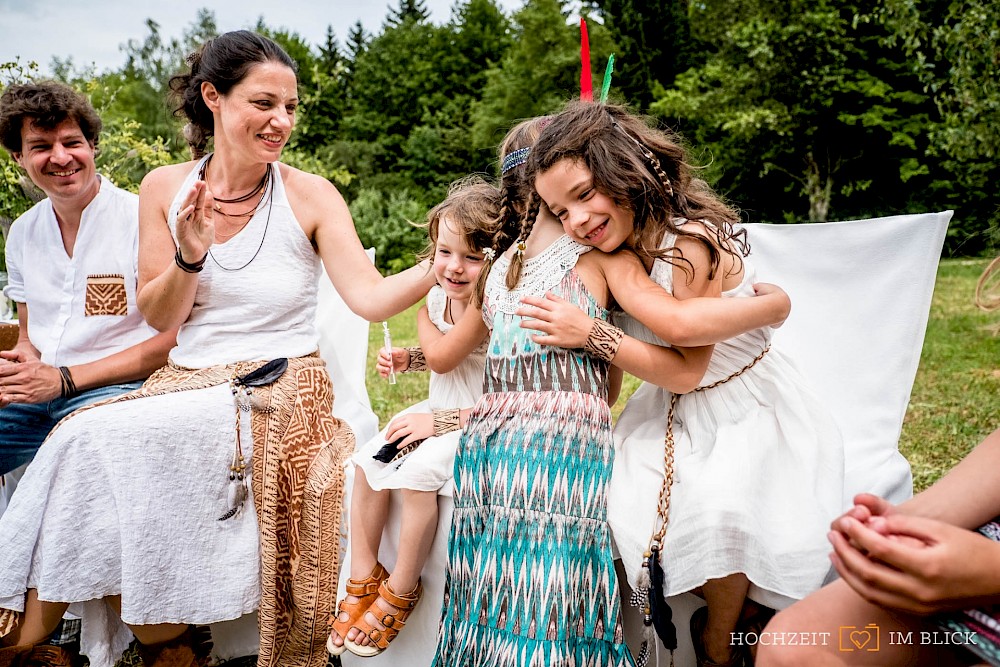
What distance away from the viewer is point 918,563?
1155 millimetres

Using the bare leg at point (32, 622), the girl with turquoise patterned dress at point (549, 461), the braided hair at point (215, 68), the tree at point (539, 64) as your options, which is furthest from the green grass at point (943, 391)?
the tree at point (539, 64)

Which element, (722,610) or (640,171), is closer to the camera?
(722,610)

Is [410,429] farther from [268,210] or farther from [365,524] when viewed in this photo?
[268,210]

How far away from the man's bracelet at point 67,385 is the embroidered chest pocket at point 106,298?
29 centimetres

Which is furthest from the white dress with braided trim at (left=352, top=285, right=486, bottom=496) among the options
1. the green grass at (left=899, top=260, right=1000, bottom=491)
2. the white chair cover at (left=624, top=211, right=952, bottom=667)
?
the green grass at (left=899, top=260, right=1000, bottom=491)

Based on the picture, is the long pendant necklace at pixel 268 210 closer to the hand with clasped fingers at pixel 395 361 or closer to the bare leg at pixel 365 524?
the hand with clasped fingers at pixel 395 361

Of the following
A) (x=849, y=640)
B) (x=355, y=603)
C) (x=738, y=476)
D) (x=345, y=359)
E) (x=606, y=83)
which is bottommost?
(x=355, y=603)

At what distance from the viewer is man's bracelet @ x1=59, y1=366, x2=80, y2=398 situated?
2.99 metres

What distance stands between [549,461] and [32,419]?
2.23 metres

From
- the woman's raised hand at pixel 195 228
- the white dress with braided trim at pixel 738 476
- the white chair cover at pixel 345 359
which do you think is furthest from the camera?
the white chair cover at pixel 345 359

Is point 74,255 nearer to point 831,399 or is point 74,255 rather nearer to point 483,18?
point 831,399

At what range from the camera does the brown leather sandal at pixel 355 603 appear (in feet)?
Result: 7.61

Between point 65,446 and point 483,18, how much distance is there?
34.4m

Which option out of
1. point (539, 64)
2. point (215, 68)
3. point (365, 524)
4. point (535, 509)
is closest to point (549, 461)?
point (535, 509)
